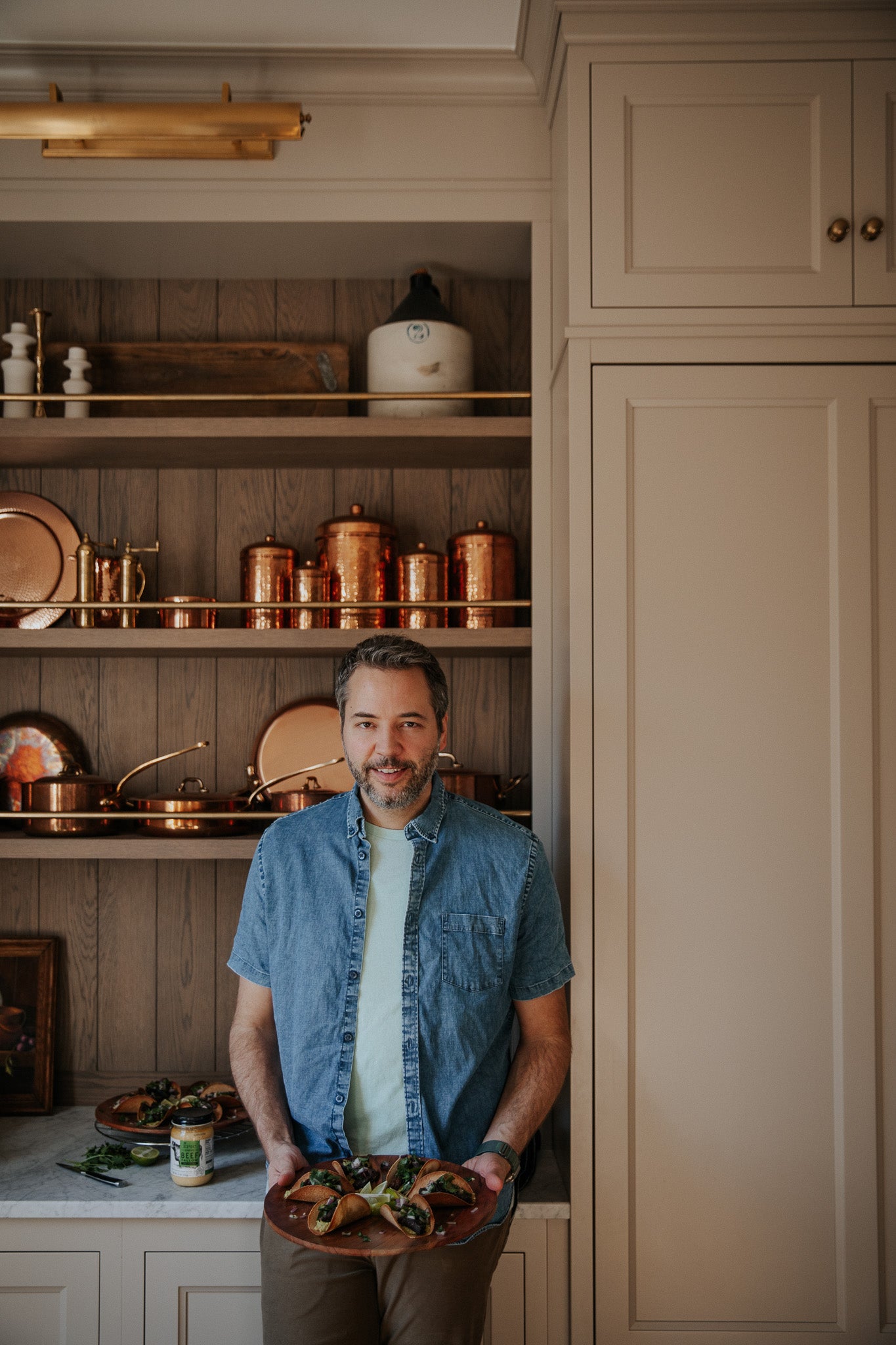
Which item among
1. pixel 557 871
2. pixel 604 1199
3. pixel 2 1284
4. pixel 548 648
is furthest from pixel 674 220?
pixel 2 1284

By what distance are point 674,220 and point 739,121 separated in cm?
22

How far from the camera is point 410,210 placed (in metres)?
2.09

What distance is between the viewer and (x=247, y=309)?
2420 millimetres

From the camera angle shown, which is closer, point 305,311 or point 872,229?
point 872,229

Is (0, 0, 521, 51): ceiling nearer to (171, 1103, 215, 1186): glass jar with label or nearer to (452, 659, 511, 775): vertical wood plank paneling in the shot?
(452, 659, 511, 775): vertical wood plank paneling

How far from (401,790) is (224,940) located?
0.94 meters

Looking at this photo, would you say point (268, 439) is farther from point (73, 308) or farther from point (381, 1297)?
point (381, 1297)

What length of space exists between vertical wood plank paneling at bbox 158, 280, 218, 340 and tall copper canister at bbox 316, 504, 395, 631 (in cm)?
65

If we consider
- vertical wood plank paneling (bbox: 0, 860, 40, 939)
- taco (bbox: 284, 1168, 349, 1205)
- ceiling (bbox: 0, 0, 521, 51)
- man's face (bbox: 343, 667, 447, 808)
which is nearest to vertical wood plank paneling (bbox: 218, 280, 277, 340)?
ceiling (bbox: 0, 0, 521, 51)

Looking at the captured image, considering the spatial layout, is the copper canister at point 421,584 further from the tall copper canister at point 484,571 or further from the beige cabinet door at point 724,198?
the beige cabinet door at point 724,198

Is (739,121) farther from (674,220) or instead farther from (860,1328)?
(860,1328)

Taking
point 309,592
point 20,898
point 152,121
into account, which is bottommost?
point 20,898

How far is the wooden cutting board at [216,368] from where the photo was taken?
234 centimetres

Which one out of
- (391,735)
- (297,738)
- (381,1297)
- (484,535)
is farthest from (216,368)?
(381,1297)
